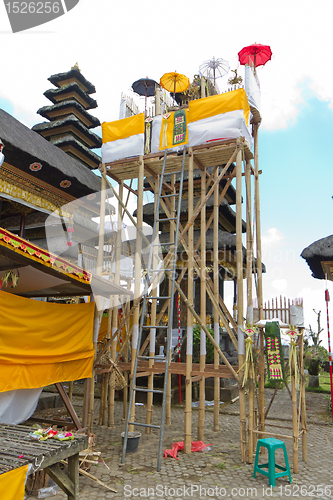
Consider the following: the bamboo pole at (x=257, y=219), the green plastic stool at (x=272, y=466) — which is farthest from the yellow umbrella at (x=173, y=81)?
the green plastic stool at (x=272, y=466)

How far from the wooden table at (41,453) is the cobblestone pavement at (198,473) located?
3.81 feet

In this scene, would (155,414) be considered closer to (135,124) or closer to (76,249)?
(76,249)

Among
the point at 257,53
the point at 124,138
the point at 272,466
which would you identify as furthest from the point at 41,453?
the point at 257,53

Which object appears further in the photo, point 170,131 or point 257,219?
point 170,131

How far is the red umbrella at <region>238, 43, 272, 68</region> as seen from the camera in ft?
30.5

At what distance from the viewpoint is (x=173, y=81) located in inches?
395

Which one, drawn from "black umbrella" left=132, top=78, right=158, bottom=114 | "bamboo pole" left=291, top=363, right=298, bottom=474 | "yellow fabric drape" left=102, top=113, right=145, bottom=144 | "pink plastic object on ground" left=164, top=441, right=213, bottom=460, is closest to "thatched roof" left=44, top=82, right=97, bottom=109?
"black umbrella" left=132, top=78, right=158, bottom=114

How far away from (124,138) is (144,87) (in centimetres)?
384

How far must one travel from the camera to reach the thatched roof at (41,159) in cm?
868

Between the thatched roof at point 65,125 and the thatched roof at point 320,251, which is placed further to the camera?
the thatched roof at point 65,125

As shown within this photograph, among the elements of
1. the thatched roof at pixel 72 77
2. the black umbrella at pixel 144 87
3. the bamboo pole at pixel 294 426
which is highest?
the thatched roof at pixel 72 77

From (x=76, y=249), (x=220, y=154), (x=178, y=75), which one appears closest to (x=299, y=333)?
(x=220, y=154)

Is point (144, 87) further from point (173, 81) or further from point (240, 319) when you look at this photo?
point (240, 319)

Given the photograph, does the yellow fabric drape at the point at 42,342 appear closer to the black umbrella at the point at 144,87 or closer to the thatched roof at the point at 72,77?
the black umbrella at the point at 144,87
